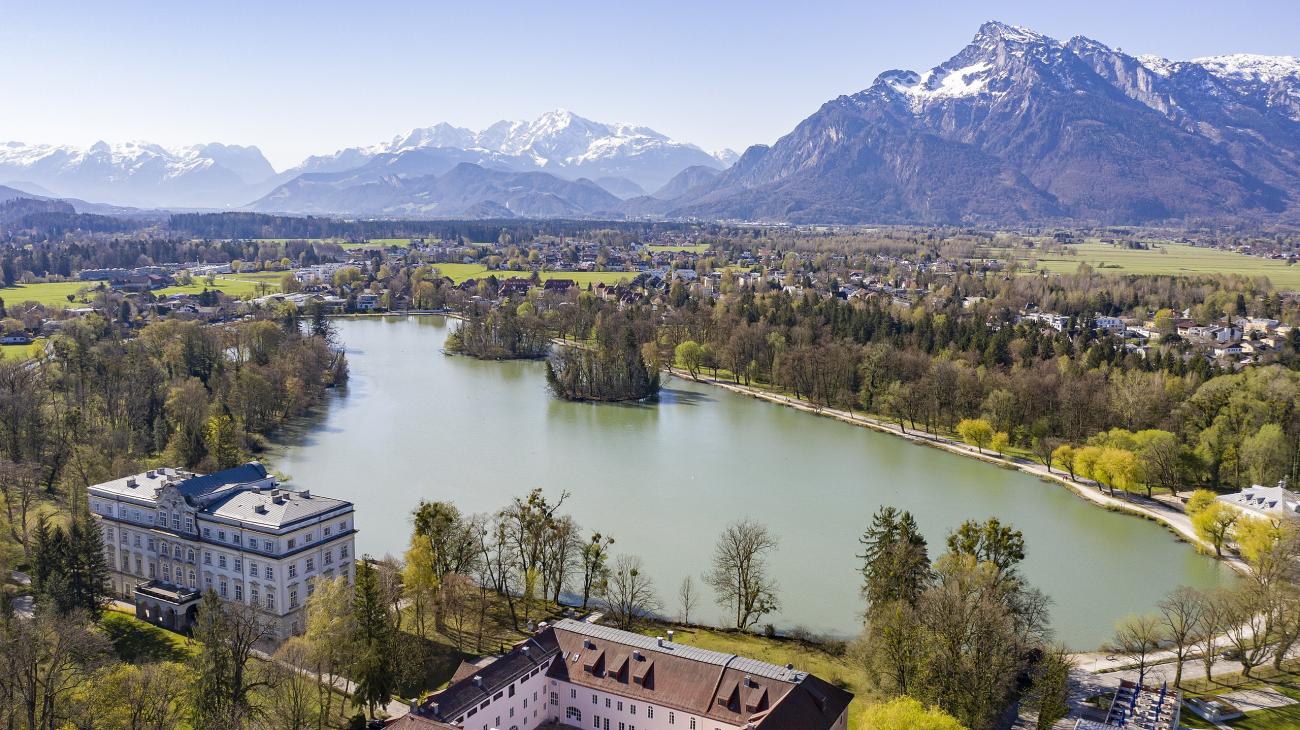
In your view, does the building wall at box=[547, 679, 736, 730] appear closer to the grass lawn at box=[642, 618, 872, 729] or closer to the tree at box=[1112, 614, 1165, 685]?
the grass lawn at box=[642, 618, 872, 729]

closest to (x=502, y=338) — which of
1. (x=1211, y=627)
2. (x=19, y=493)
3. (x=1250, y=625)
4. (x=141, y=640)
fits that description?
(x=19, y=493)

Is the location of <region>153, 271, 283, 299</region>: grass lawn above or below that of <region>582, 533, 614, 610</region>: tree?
above

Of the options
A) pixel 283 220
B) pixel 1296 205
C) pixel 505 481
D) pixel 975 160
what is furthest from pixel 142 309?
pixel 1296 205

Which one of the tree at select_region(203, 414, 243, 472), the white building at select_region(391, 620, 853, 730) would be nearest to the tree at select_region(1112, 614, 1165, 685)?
the white building at select_region(391, 620, 853, 730)

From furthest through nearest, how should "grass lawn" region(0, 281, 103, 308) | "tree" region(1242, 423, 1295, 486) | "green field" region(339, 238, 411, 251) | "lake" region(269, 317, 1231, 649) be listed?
"green field" region(339, 238, 411, 251), "grass lawn" region(0, 281, 103, 308), "tree" region(1242, 423, 1295, 486), "lake" region(269, 317, 1231, 649)

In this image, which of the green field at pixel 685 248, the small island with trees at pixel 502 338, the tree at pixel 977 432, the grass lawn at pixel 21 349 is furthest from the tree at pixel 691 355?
the green field at pixel 685 248

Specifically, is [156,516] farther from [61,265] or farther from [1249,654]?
[61,265]

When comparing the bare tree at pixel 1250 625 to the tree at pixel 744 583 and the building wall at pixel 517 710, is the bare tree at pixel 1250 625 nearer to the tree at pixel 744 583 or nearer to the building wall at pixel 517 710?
the tree at pixel 744 583
